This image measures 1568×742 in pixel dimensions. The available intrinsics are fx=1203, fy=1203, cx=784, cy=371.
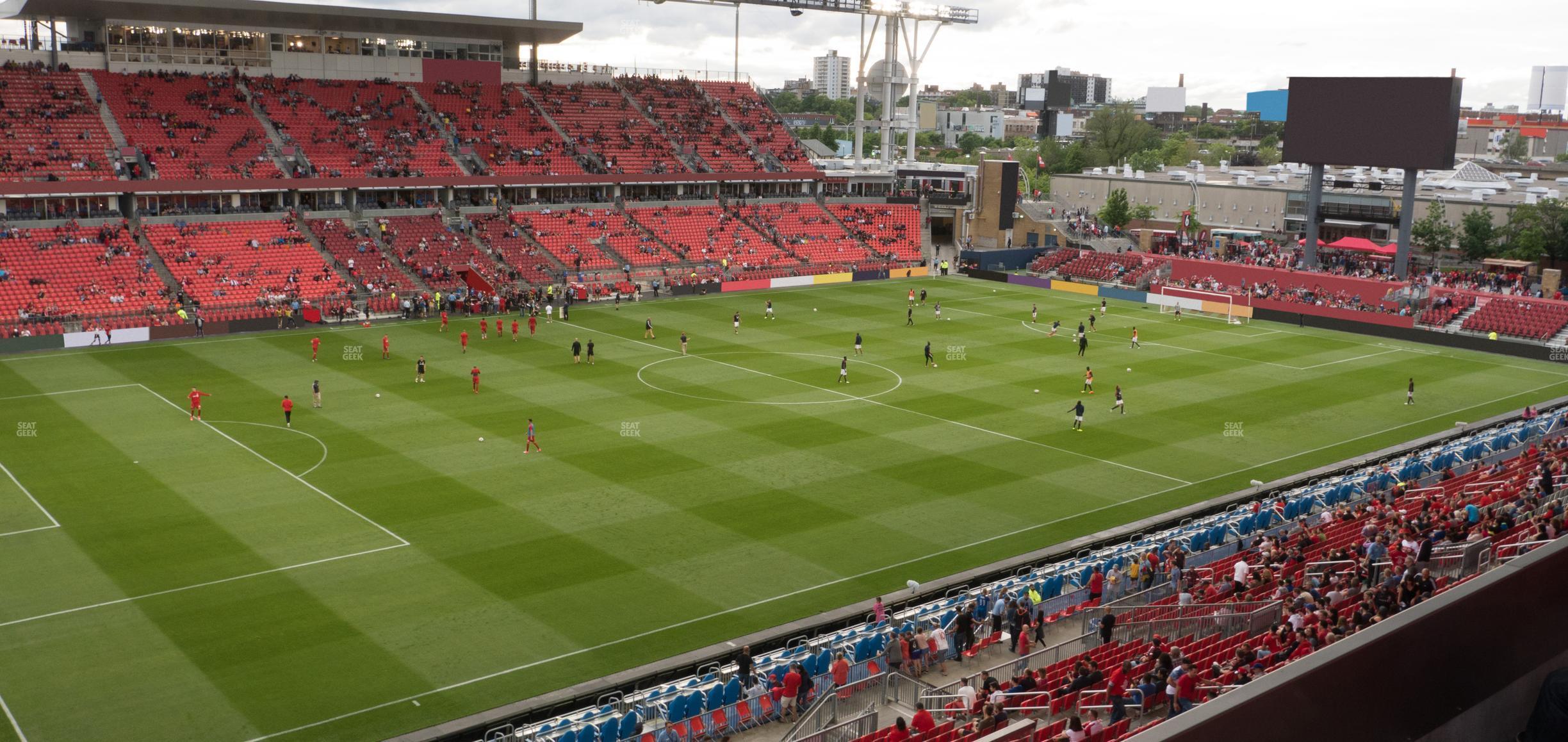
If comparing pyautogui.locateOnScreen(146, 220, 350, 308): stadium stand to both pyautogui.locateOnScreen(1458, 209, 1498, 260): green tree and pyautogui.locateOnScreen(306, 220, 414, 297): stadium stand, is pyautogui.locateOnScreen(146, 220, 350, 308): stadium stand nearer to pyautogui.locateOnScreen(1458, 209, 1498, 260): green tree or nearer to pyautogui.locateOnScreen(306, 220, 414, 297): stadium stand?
pyautogui.locateOnScreen(306, 220, 414, 297): stadium stand

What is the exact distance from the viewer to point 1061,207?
105m

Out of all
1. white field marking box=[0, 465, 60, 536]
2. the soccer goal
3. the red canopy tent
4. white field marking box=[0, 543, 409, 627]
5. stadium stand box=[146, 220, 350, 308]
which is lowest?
white field marking box=[0, 543, 409, 627]

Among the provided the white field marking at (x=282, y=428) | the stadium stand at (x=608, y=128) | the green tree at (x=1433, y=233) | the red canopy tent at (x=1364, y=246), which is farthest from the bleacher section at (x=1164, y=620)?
the stadium stand at (x=608, y=128)

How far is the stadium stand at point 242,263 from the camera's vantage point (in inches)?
2333

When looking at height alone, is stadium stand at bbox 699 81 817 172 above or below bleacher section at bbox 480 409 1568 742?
above

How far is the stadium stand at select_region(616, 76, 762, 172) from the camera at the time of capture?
86688 mm

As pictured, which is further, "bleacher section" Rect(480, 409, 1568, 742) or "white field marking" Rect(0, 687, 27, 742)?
"white field marking" Rect(0, 687, 27, 742)

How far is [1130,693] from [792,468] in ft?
62.4

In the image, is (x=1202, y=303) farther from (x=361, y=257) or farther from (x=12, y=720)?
(x=12, y=720)

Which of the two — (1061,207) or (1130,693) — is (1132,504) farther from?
(1061,207)

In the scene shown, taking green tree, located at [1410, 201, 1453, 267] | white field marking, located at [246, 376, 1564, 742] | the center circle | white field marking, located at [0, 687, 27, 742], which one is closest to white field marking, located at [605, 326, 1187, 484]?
the center circle

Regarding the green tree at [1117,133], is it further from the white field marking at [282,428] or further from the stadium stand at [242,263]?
the white field marking at [282,428]

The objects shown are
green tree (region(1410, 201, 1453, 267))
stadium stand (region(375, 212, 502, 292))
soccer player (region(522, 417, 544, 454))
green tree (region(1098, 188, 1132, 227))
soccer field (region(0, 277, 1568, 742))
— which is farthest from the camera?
green tree (region(1098, 188, 1132, 227))

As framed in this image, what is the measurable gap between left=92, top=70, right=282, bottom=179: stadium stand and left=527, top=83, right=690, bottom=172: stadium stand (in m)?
20.5
